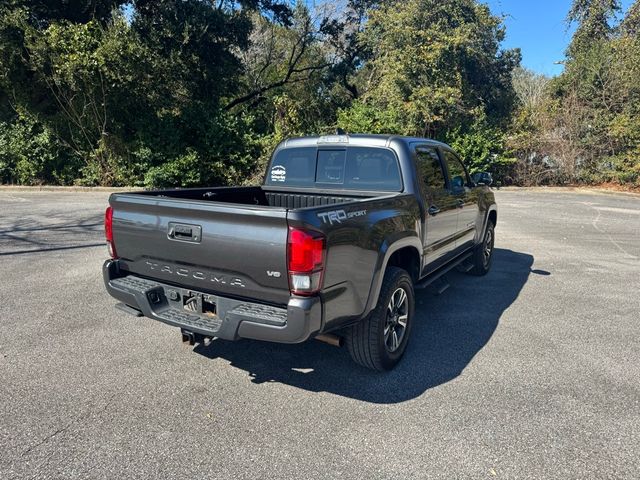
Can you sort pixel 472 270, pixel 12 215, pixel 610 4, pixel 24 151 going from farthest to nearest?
pixel 610 4 → pixel 24 151 → pixel 12 215 → pixel 472 270

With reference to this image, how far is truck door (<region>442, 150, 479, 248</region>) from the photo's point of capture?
16.6ft

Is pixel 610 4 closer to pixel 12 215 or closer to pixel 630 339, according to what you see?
pixel 630 339

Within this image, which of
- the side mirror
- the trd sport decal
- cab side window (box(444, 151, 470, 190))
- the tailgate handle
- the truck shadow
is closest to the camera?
the trd sport decal

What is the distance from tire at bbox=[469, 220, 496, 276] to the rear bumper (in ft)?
13.3

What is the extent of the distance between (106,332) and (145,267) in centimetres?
122

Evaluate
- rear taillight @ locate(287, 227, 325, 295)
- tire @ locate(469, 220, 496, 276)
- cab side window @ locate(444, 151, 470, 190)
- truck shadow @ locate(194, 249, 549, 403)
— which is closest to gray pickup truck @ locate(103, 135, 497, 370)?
rear taillight @ locate(287, 227, 325, 295)

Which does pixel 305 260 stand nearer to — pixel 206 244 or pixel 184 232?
pixel 206 244

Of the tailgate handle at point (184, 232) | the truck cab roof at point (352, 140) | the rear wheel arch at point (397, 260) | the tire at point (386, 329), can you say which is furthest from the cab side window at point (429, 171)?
the tailgate handle at point (184, 232)

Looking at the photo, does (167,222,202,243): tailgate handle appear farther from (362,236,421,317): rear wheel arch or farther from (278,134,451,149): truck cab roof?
(278,134,451,149): truck cab roof

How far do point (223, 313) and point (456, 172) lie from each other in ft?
11.6

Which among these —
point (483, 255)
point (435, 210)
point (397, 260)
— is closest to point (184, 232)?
point (397, 260)

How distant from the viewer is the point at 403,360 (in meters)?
3.82

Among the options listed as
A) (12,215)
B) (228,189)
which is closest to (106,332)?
(228,189)

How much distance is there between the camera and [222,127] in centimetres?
1575
